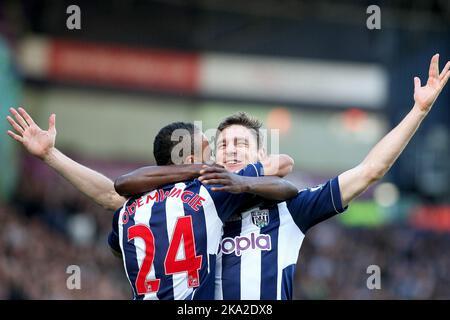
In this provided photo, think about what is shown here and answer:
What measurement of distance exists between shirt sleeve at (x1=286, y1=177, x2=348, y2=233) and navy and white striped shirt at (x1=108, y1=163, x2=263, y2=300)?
12.2 inches

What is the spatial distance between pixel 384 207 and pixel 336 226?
400cm

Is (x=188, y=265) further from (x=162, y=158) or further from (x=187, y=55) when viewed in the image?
(x=187, y=55)

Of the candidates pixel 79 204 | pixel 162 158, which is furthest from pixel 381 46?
pixel 162 158

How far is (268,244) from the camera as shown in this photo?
4816mm

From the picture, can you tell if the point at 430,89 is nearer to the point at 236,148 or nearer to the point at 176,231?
the point at 236,148

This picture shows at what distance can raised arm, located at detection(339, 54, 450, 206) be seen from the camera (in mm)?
4579

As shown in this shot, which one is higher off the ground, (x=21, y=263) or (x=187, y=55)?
(x=187, y=55)

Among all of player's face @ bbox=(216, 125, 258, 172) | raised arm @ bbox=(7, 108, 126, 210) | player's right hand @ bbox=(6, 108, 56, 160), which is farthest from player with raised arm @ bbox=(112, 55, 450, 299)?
player's right hand @ bbox=(6, 108, 56, 160)

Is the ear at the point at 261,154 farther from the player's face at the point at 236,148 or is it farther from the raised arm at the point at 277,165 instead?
the raised arm at the point at 277,165

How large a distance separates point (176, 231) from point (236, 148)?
0.75 metres

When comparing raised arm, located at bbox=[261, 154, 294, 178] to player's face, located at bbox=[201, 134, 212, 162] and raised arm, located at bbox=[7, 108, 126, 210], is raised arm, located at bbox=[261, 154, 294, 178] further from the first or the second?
raised arm, located at bbox=[7, 108, 126, 210]

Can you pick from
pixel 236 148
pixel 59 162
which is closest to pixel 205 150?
pixel 236 148
